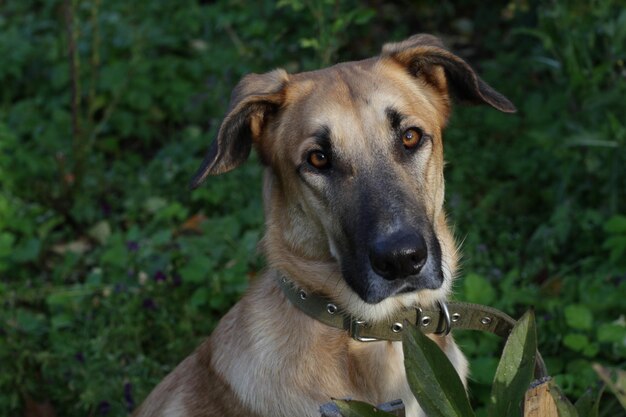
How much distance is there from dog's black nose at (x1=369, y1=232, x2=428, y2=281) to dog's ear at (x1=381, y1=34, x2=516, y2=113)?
0.75 meters

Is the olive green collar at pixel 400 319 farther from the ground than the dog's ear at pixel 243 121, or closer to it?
closer to it

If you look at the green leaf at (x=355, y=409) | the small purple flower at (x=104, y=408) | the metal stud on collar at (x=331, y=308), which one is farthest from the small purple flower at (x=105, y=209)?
the green leaf at (x=355, y=409)

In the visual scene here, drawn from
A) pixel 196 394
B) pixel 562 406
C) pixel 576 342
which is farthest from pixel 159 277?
pixel 562 406

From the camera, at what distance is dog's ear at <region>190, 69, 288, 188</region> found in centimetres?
316

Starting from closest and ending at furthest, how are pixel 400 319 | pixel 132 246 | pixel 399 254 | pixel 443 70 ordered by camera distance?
pixel 399 254, pixel 400 319, pixel 443 70, pixel 132 246

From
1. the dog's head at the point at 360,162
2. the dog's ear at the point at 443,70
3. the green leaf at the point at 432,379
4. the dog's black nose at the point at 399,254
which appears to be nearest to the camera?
the green leaf at the point at 432,379

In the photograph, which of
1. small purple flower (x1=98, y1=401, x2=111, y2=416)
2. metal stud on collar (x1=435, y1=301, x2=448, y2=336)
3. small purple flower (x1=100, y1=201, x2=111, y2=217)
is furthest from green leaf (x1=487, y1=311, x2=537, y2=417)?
small purple flower (x1=100, y1=201, x2=111, y2=217)

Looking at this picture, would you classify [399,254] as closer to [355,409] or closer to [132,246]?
[355,409]

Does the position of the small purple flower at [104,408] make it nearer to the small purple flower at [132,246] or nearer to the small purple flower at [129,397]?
the small purple flower at [129,397]

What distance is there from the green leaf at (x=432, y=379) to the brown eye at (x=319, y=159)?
1.09 metres

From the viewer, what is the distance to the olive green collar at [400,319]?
3.02 meters

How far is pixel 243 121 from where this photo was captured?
3.30 meters

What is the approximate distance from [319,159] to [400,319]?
2.05ft

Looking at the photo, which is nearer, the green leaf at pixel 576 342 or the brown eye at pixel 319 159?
the brown eye at pixel 319 159
